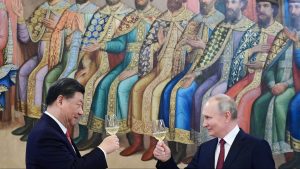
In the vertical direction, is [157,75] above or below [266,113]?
above

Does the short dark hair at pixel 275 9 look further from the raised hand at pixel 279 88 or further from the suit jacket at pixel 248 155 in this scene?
the suit jacket at pixel 248 155

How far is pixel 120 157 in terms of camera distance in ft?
19.2

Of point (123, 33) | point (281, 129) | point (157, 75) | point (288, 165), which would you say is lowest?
point (288, 165)

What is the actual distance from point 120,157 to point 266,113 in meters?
1.70

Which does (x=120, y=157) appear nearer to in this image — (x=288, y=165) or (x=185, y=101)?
(x=185, y=101)

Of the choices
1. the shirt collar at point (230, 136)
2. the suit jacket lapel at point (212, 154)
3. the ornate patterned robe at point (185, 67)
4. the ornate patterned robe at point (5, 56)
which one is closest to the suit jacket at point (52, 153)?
the suit jacket lapel at point (212, 154)

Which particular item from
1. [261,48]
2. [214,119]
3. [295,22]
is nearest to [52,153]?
[214,119]

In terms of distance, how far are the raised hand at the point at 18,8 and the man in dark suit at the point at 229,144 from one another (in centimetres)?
324

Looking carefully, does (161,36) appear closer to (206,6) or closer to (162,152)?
(206,6)

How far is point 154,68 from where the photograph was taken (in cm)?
586

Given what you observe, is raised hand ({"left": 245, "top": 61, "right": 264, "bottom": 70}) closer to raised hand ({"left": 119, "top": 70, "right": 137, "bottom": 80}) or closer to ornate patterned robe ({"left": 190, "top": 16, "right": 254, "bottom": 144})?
ornate patterned robe ({"left": 190, "top": 16, "right": 254, "bottom": 144})

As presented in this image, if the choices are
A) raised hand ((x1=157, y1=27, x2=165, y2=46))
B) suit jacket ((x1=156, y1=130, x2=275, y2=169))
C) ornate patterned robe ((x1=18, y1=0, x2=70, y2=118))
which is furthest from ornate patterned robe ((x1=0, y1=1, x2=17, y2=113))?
suit jacket ((x1=156, y1=130, x2=275, y2=169))

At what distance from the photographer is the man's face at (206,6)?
578 centimetres

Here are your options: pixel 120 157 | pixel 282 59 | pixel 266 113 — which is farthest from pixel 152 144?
pixel 282 59
